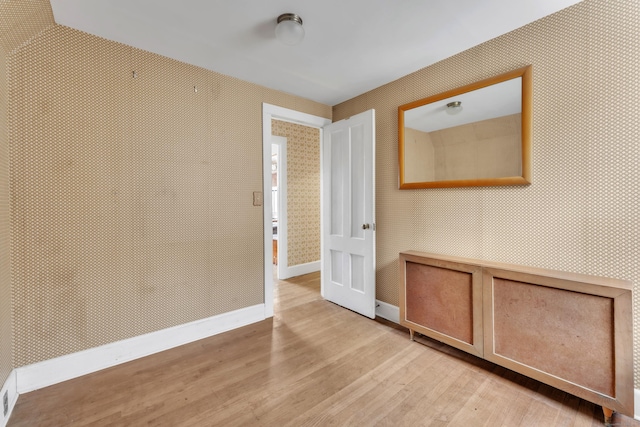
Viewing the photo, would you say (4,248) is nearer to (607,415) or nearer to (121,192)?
(121,192)

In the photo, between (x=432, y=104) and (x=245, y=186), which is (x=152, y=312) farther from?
(x=432, y=104)

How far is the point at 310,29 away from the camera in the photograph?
192cm

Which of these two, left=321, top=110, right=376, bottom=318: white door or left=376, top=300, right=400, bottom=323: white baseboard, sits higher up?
left=321, top=110, right=376, bottom=318: white door

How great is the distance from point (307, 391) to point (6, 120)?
8.34 ft

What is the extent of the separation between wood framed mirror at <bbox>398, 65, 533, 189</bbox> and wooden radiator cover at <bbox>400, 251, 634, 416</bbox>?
0.68 meters

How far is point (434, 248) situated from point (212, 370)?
2.04 metres

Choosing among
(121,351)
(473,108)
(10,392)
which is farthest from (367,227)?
(10,392)

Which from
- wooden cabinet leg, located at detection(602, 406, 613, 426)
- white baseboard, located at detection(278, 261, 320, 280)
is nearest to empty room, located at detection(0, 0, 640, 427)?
wooden cabinet leg, located at detection(602, 406, 613, 426)

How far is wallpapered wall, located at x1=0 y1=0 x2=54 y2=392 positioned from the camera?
5.08ft

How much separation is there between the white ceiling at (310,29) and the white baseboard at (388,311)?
229 cm

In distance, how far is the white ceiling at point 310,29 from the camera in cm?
170

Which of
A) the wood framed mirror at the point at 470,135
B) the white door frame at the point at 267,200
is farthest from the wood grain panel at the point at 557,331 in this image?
the white door frame at the point at 267,200

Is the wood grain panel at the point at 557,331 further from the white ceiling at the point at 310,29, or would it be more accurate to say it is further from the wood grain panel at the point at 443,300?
the white ceiling at the point at 310,29

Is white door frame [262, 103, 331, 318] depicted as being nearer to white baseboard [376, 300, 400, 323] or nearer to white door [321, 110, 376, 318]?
white door [321, 110, 376, 318]
